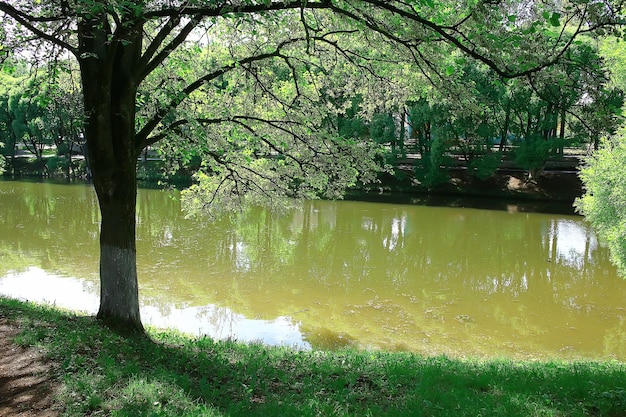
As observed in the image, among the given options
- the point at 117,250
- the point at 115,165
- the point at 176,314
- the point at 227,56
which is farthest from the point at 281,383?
the point at 176,314

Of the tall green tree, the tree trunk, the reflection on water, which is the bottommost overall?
the reflection on water

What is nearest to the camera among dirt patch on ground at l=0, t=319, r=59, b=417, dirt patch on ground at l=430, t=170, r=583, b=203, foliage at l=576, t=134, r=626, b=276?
dirt patch on ground at l=0, t=319, r=59, b=417

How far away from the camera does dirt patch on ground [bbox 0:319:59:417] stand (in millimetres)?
3873

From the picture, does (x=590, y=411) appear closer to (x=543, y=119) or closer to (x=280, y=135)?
(x=280, y=135)

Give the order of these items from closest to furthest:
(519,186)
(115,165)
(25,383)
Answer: (25,383), (115,165), (519,186)

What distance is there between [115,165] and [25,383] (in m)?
2.75

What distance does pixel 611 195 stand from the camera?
13.2 metres

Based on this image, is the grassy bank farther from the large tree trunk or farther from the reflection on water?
the reflection on water

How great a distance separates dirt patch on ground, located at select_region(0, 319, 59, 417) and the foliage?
1230cm

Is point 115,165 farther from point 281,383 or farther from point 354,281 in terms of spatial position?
point 354,281

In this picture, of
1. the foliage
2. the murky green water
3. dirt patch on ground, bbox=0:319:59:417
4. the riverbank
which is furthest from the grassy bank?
the riverbank

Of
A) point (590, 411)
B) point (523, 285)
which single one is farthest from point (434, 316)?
point (590, 411)

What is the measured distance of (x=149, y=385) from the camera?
4.30 metres

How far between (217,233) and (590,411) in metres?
16.4
